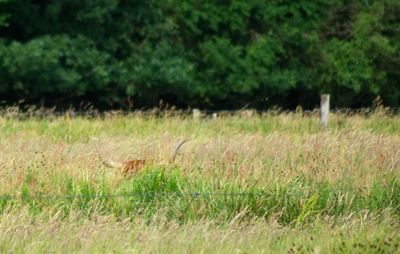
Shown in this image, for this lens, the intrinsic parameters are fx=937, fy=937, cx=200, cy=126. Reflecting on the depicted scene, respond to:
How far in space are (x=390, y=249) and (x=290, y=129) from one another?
7.81 metres

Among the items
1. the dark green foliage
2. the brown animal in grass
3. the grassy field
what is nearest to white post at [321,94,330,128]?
the grassy field

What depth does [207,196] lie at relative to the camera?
9.06 metres

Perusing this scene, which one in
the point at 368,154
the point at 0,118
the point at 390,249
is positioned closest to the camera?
the point at 390,249

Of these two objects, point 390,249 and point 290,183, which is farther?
point 290,183

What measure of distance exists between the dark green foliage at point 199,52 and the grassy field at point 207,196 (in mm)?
14412

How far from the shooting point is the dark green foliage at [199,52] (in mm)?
27031

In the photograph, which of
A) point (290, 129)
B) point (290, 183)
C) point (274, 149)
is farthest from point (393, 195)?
point (290, 129)

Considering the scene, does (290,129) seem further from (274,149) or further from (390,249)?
(390,249)

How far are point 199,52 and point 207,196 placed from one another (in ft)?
73.9

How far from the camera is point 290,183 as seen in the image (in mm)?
9438

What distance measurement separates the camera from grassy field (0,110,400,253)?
7.56 meters

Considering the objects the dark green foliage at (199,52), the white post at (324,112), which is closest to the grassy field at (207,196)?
the white post at (324,112)

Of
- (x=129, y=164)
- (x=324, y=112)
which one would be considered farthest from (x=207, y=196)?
(x=324, y=112)

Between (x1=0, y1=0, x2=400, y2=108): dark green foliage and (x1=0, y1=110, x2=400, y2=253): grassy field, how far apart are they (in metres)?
14.4
